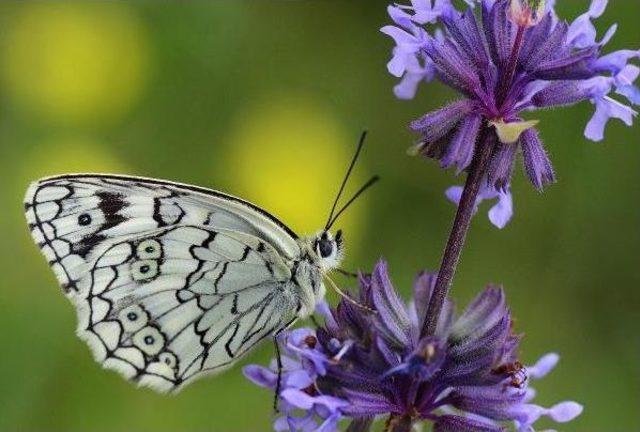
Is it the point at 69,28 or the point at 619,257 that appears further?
the point at 69,28

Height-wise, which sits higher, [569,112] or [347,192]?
[569,112]

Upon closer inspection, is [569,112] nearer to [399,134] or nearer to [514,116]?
[399,134]

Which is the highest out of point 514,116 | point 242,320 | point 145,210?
point 514,116

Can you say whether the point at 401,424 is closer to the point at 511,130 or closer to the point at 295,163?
the point at 511,130

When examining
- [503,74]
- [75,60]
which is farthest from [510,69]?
[75,60]

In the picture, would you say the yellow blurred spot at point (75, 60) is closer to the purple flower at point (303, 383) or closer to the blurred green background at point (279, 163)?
the blurred green background at point (279, 163)

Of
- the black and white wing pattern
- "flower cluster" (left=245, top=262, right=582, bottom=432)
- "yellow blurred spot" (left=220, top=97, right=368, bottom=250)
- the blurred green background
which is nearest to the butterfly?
the black and white wing pattern

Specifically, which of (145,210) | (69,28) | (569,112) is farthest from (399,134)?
(145,210)
